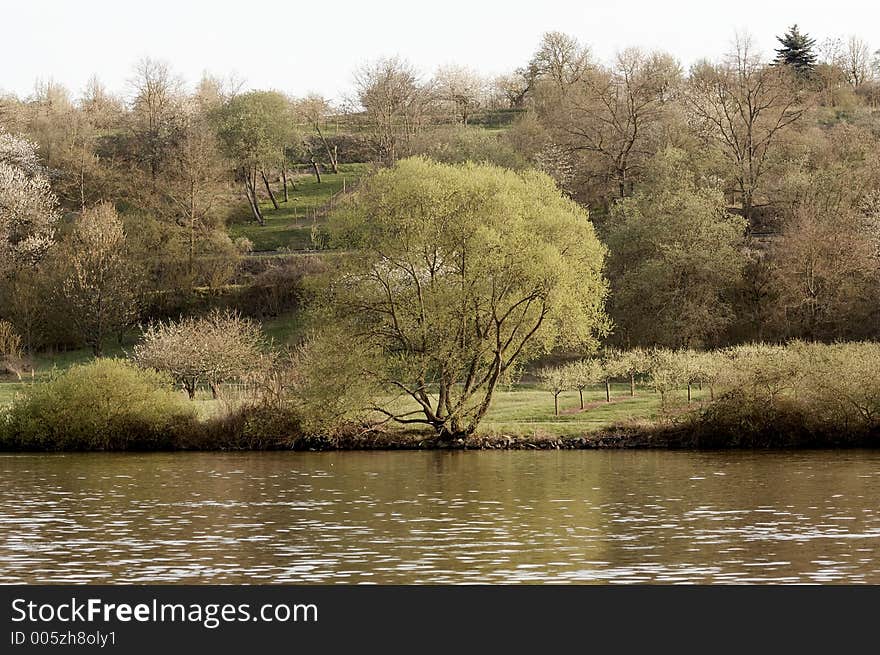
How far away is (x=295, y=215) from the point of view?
101 meters

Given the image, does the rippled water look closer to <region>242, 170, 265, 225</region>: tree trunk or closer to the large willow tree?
the large willow tree

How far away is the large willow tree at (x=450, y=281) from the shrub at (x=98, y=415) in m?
8.23

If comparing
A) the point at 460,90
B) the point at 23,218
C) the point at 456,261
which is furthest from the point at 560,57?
the point at 456,261

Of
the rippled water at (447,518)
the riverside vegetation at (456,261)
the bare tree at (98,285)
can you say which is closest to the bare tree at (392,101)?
the riverside vegetation at (456,261)

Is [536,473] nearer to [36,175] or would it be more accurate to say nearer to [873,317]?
[873,317]

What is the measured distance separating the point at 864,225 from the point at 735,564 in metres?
51.1

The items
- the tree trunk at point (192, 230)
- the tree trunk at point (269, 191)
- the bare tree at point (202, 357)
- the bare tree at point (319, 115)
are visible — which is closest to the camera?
the bare tree at point (202, 357)

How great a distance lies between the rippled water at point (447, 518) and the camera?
73.5 ft

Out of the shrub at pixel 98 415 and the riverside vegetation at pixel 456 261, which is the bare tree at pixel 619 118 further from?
the shrub at pixel 98 415

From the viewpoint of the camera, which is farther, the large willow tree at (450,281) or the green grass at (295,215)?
the green grass at (295,215)

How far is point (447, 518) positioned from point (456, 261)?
63.9 ft

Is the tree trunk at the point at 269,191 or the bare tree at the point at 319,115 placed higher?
the bare tree at the point at 319,115

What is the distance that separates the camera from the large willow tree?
4669 cm

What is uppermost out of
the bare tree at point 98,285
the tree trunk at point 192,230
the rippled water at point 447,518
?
the tree trunk at point 192,230
